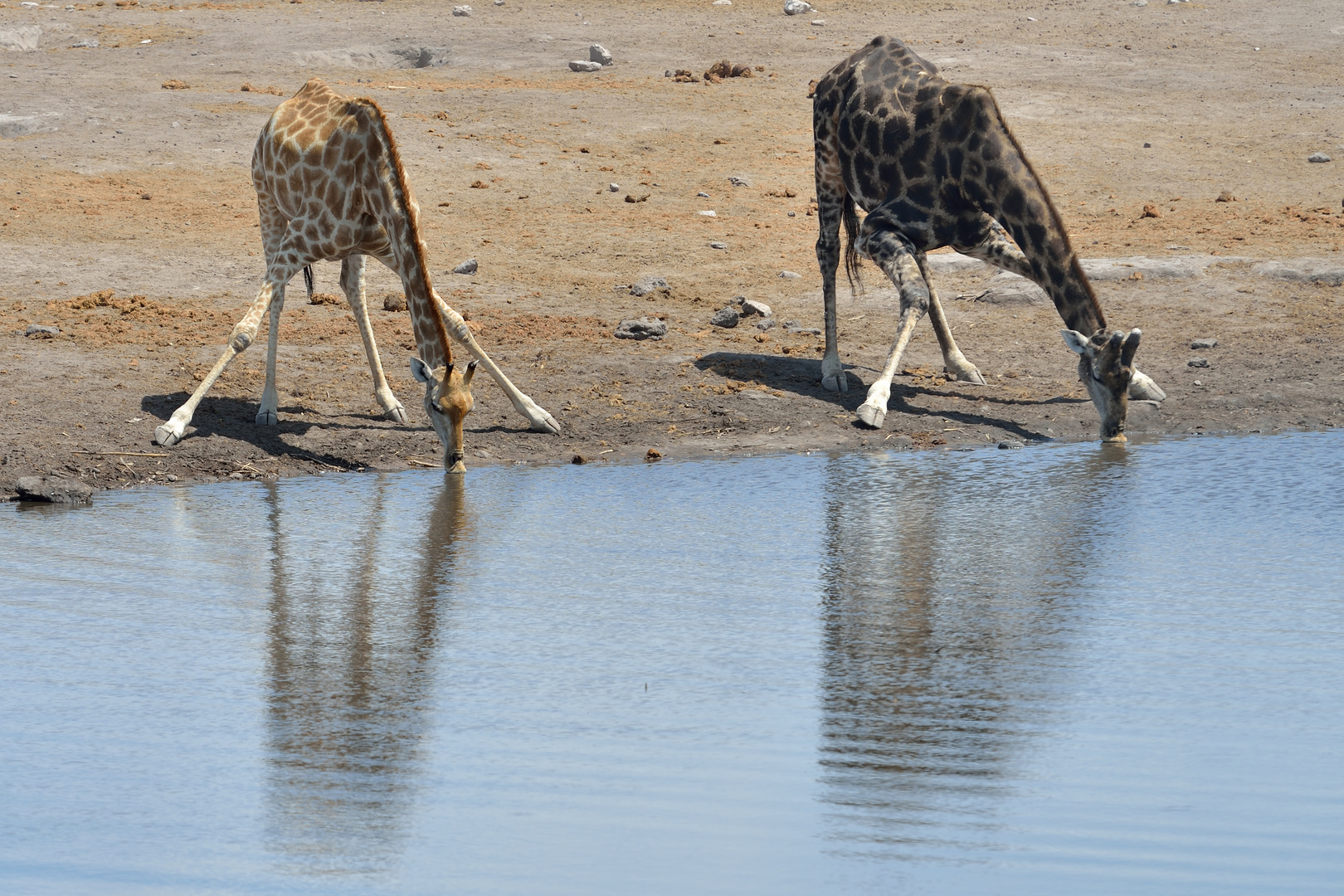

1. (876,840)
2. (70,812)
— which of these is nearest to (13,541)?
(70,812)

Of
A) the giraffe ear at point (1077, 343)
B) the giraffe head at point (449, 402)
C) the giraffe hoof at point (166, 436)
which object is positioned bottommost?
the giraffe hoof at point (166, 436)

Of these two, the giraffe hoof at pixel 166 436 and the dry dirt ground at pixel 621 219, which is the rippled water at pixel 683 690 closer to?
the giraffe hoof at pixel 166 436

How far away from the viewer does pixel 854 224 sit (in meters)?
12.1

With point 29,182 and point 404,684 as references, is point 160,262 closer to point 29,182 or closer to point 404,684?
point 29,182

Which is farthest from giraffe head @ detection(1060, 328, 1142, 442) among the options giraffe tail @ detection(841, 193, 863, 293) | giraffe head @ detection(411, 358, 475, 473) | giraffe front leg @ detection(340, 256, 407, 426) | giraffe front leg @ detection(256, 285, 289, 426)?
giraffe front leg @ detection(256, 285, 289, 426)

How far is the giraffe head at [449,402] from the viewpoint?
905 centimetres

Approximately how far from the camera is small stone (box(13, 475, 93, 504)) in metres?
8.36

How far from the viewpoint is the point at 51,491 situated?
8367 millimetres

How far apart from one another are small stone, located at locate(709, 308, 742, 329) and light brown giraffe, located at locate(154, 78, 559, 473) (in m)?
2.84

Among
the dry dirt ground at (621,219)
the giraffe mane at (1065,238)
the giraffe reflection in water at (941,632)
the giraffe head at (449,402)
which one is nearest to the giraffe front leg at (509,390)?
the dry dirt ground at (621,219)

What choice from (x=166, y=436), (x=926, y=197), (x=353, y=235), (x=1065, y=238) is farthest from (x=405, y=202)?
(x=1065, y=238)

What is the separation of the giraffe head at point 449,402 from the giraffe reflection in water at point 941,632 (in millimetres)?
2212

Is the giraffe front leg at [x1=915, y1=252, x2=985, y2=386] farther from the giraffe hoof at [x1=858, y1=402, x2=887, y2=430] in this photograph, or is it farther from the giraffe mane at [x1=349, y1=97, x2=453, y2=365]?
the giraffe mane at [x1=349, y1=97, x2=453, y2=365]

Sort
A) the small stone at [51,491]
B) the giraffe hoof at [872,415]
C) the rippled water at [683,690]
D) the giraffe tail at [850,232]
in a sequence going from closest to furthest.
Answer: the rippled water at [683,690], the small stone at [51,491], the giraffe hoof at [872,415], the giraffe tail at [850,232]
